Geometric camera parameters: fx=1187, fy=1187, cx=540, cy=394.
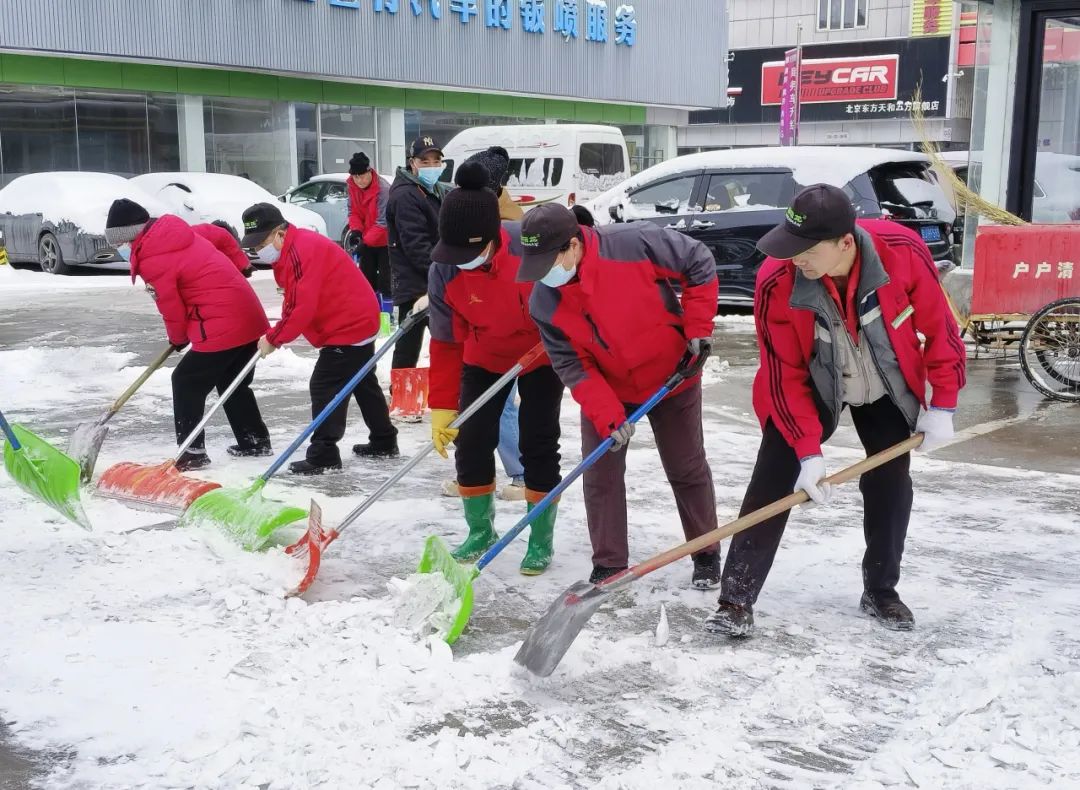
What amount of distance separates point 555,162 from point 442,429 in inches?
523

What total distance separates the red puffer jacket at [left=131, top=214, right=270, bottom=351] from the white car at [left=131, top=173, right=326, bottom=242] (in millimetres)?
10520

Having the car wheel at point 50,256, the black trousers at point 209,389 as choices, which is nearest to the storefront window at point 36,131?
the car wheel at point 50,256

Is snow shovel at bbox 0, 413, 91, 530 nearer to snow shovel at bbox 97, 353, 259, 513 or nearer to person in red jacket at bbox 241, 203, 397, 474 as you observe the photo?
snow shovel at bbox 97, 353, 259, 513

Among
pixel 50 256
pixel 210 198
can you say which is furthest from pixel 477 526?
pixel 50 256

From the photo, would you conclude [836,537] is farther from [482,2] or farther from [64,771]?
[482,2]

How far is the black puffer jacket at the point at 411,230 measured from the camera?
720 cm

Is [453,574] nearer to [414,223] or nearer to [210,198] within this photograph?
[414,223]

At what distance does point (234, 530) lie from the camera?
4.73m

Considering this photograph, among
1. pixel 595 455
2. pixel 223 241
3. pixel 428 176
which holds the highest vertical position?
pixel 428 176

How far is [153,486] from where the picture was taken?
5277 millimetres

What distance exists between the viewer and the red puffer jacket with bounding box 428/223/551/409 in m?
4.36

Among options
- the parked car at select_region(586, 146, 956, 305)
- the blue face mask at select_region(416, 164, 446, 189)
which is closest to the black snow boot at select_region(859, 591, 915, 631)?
the blue face mask at select_region(416, 164, 446, 189)

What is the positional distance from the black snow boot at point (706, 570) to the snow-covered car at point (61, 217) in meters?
13.5

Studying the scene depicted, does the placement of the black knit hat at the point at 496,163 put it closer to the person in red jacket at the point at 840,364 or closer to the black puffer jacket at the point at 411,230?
the black puffer jacket at the point at 411,230
